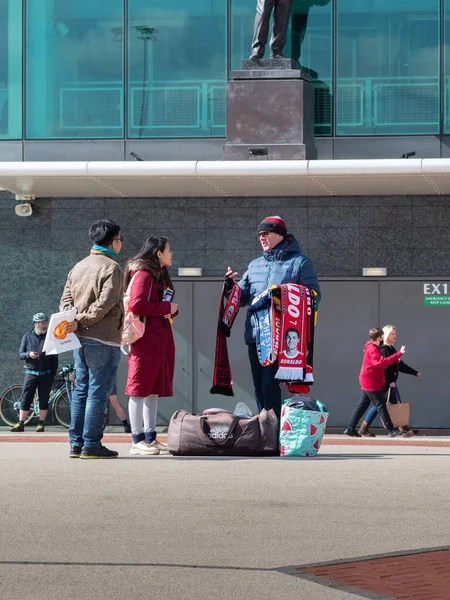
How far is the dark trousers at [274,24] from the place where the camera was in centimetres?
1848

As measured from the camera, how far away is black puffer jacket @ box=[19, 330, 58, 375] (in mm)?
18094

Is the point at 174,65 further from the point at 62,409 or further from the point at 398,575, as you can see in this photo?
the point at 398,575

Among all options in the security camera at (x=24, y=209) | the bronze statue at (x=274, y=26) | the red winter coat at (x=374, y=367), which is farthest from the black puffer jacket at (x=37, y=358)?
the bronze statue at (x=274, y=26)

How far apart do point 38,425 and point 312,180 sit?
5.28 metres

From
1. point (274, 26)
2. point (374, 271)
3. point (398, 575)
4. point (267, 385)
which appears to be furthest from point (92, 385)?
point (274, 26)

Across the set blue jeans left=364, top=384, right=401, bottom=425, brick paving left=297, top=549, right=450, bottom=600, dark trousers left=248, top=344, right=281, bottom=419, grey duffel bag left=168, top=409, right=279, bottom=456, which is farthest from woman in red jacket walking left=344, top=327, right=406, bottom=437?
brick paving left=297, top=549, right=450, bottom=600

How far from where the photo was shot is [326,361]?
61.9ft

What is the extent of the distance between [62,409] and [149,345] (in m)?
9.46

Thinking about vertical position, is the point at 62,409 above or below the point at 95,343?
below

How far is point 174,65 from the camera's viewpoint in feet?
62.6

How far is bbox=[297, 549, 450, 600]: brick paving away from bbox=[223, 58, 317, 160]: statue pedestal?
12.7m

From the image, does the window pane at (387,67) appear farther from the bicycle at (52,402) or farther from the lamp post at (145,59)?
the bicycle at (52,402)

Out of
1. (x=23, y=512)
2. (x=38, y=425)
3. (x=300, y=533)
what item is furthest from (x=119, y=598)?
(x=38, y=425)

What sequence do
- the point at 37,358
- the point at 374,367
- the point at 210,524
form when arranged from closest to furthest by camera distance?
the point at 210,524, the point at 374,367, the point at 37,358
